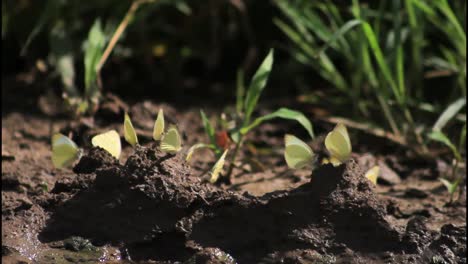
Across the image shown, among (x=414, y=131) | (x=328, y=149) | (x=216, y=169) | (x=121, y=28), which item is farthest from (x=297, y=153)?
(x=121, y=28)

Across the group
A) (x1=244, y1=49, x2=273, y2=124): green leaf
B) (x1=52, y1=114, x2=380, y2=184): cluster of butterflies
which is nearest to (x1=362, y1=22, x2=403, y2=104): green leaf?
(x1=244, y1=49, x2=273, y2=124): green leaf

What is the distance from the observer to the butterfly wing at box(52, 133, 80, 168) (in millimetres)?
2398

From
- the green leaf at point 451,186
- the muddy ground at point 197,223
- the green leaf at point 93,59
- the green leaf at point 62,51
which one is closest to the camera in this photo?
the muddy ground at point 197,223

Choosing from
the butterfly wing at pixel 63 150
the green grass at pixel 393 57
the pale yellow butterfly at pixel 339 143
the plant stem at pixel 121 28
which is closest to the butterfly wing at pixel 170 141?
the butterfly wing at pixel 63 150

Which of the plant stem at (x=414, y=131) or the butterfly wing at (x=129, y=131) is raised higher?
the plant stem at (x=414, y=131)

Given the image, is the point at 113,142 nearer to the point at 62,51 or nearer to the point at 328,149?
the point at 328,149

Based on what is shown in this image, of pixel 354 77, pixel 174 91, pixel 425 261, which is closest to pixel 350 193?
pixel 425 261

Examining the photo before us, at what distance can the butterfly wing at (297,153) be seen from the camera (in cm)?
232

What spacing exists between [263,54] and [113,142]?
1655 mm

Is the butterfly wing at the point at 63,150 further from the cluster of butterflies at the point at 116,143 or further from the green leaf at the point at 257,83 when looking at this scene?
the green leaf at the point at 257,83

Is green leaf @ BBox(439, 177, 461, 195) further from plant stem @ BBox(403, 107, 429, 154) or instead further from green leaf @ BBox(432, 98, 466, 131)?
plant stem @ BBox(403, 107, 429, 154)

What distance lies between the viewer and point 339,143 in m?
2.26

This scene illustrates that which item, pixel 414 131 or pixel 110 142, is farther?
pixel 414 131

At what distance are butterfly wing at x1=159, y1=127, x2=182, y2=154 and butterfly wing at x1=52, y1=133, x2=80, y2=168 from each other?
27 centimetres
